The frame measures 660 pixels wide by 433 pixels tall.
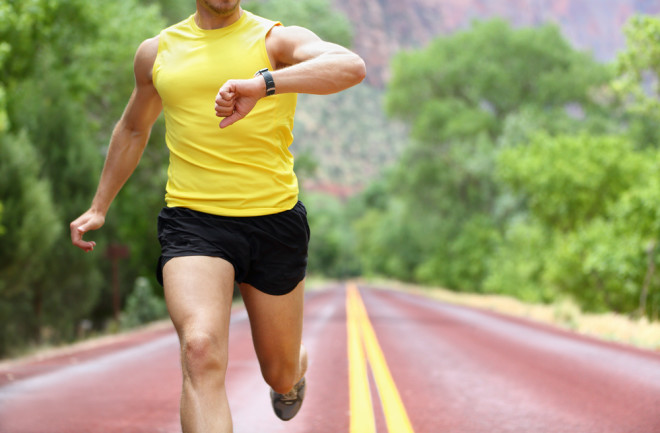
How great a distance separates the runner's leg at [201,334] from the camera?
2.97 metres

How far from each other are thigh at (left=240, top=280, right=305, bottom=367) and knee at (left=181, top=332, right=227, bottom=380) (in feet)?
1.92

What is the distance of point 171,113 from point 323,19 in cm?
2999

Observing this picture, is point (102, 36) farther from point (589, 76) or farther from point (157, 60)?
point (589, 76)

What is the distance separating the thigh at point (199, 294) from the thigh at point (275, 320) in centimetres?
32

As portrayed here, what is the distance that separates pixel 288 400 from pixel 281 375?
60 cm

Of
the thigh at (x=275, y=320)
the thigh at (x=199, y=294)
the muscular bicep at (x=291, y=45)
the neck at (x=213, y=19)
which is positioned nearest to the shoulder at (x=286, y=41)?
the muscular bicep at (x=291, y=45)

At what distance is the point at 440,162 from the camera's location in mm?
40656

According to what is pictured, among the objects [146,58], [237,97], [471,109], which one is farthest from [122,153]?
[471,109]

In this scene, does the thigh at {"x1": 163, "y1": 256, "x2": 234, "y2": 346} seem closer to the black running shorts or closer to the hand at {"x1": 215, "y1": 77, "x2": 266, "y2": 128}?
the black running shorts

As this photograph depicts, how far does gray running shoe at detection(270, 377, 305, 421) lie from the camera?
4.60 meters

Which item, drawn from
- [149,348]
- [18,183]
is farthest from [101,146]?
[149,348]

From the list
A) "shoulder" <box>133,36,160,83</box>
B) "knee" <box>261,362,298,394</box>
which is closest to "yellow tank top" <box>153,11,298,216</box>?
"shoulder" <box>133,36,160,83</box>

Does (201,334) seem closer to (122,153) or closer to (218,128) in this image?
(218,128)

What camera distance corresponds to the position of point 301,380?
4695mm
